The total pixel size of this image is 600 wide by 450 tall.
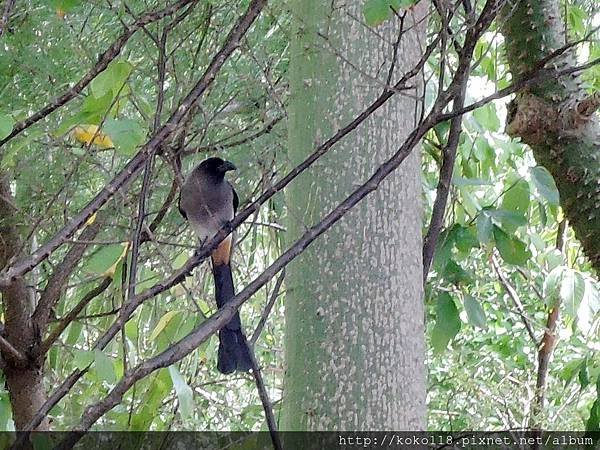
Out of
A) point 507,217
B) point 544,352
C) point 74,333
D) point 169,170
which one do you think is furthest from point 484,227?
point 544,352

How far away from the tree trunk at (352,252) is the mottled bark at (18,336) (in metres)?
0.52

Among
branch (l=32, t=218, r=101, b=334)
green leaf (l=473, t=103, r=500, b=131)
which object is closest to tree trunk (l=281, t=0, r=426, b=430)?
branch (l=32, t=218, r=101, b=334)

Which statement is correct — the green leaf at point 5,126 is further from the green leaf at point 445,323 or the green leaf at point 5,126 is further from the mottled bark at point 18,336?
the green leaf at point 445,323

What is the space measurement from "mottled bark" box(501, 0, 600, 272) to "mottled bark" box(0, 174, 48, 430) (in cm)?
71

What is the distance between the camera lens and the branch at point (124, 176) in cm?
66

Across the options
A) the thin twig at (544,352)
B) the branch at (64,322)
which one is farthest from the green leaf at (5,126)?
the thin twig at (544,352)

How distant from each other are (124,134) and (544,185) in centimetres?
51

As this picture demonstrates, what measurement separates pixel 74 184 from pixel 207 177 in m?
0.30

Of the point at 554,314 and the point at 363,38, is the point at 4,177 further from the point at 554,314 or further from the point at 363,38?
the point at 554,314

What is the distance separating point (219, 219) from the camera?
5.03 ft

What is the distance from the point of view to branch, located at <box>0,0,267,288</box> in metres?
0.66

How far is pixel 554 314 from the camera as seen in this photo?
1762 millimetres

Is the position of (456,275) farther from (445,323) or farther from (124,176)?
(124,176)

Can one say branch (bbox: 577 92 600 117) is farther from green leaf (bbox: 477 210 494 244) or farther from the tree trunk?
the tree trunk
